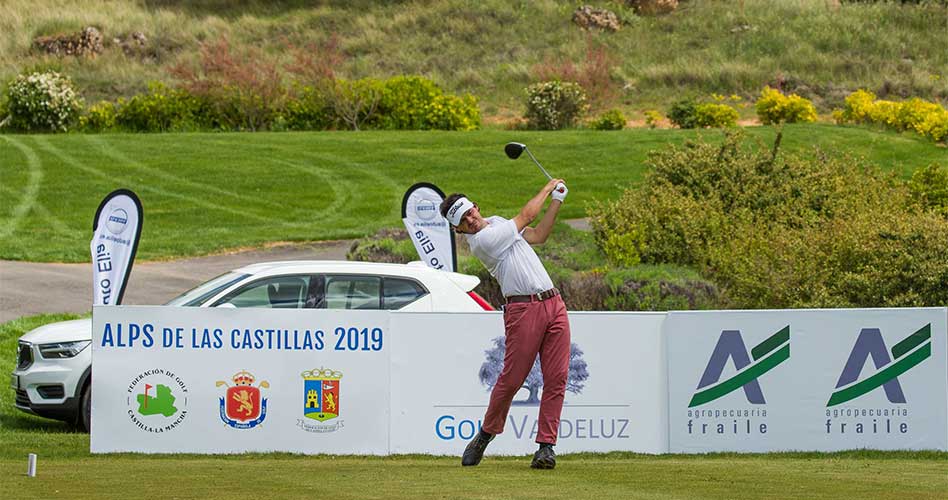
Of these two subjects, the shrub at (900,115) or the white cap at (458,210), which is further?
the shrub at (900,115)

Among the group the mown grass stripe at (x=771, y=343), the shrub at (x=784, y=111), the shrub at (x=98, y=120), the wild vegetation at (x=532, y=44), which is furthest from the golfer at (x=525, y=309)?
the wild vegetation at (x=532, y=44)

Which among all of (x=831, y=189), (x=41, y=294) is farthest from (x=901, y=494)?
(x=41, y=294)

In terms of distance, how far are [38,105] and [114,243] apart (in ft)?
77.3

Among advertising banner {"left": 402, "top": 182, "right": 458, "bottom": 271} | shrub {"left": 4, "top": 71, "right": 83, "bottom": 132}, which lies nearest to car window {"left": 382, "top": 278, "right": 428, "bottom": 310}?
advertising banner {"left": 402, "top": 182, "right": 458, "bottom": 271}

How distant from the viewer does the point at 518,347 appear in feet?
29.3

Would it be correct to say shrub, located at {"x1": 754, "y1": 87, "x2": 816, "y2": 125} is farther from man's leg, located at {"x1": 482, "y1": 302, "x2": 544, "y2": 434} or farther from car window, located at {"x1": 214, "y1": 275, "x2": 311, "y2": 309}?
man's leg, located at {"x1": 482, "y1": 302, "x2": 544, "y2": 434}

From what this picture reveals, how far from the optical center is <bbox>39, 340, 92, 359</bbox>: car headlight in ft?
42.7

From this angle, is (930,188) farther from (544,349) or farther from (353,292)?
(544,349)

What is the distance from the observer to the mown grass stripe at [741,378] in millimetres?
11781

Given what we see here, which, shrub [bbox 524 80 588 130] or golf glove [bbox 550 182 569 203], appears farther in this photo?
shrub [bbox 524 80 588 130]

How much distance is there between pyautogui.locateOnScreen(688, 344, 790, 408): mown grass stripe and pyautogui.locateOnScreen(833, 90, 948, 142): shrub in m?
23.4

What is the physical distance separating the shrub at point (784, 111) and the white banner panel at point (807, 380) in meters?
25.2

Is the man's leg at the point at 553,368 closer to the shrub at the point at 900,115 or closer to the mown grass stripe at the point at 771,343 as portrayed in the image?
the mown grass stripe at the point at 771,343

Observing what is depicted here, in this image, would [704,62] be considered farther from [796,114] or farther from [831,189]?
[831,189]
